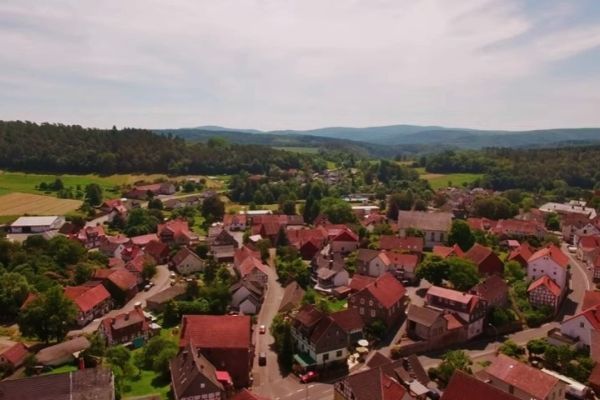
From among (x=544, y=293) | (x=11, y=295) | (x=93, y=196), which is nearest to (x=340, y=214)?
(x=544, y=293)

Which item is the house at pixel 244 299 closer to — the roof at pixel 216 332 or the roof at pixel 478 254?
the roof at pixel 216 332

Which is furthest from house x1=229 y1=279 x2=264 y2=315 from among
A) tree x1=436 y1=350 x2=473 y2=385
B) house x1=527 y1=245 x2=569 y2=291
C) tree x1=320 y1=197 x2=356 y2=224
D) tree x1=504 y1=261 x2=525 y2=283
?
tree x1=320 y1=197 x2=356 y2=224

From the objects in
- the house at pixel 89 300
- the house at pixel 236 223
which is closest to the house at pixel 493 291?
the house at pixel 89 300

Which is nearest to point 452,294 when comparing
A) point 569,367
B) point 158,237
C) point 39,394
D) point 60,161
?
point 569,367

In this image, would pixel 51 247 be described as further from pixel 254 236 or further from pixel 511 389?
pixel 511 389

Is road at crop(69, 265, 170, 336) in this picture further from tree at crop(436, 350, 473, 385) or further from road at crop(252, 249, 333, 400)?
tree at crop(436, 350, 473, 385)

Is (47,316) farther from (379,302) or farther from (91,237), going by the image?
(91,237)
